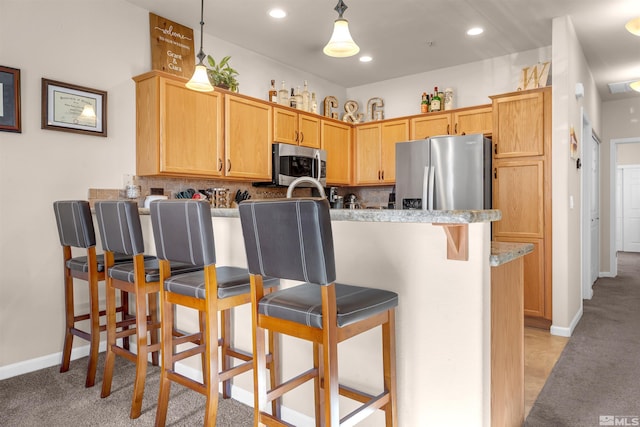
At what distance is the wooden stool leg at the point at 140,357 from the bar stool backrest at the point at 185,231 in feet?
1.15

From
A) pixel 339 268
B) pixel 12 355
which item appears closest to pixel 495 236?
pixel 339 268

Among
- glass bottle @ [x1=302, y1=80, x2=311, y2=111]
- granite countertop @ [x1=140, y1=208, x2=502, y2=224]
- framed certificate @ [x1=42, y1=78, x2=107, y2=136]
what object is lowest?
granite countertop @ [x1=140, y1=208, x2=502, y2=224]

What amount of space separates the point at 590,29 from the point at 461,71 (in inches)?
52.1

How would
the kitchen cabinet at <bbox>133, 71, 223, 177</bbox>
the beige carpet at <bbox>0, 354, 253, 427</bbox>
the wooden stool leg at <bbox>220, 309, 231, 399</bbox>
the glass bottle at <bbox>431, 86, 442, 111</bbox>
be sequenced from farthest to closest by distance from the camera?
the glass bottle at <bbox>431, 86, 442, 111</bbox> < the kitchen cabinet at <bbox>133, 71, 223, 177</bbox> < the wooden stool leg at <bbox>220, 309, 231, 399</bbox> < the beige carpet at <bbox>0, 354, 253, 427</bbox>

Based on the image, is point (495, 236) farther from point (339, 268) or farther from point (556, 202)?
point (339, 268)

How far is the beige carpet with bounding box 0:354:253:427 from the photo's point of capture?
1979 mm

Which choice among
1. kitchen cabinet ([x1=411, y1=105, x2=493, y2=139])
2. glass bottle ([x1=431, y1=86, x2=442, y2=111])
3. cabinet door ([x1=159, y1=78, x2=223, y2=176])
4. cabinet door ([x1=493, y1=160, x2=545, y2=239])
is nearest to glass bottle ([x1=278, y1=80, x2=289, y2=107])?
cabinet door ([x1=159, y1=78, x2=223, y2=176])

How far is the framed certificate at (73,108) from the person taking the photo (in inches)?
108

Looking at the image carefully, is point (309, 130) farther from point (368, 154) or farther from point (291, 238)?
point (291, 238)

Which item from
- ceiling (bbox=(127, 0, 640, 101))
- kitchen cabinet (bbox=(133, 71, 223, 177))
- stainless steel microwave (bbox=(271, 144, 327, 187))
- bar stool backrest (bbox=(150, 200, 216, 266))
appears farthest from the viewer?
stainless steel microwave (bbox=(271, 144, 327, 187))

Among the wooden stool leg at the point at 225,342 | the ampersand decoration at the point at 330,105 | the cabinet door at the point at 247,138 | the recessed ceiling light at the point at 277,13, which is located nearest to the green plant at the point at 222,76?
the cabinet door at the point at 247,138

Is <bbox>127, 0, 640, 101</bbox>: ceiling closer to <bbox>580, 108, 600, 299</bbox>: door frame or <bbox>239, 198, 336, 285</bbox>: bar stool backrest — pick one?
<bbox>580, 108, 600, 299</bbox>: door frame

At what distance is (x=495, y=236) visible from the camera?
3824mm

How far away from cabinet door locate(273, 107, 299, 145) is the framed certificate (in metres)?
1.61
